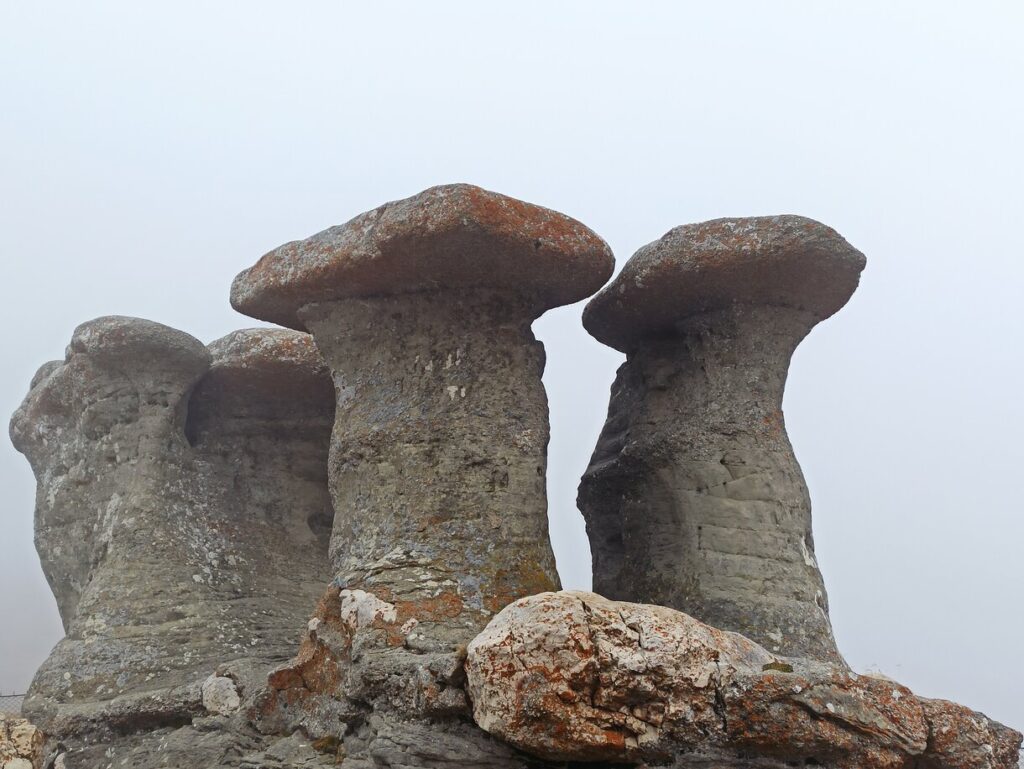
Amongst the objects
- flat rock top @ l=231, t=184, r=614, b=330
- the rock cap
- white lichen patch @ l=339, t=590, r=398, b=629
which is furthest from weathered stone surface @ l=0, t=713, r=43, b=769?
the rock cap

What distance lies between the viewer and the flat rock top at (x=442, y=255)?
627 centimetres

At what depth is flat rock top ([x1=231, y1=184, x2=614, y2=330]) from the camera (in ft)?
20.6

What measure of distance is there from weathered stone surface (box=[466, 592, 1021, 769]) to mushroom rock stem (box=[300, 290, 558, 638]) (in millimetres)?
1254

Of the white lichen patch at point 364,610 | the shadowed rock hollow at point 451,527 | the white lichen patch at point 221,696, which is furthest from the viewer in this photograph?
the white lichen patch at point 221,696

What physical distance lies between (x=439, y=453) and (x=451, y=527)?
0.44 m

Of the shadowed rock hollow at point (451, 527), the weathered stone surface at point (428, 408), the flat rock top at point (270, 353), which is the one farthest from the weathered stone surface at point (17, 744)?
the flat rock top at point (270, 353)

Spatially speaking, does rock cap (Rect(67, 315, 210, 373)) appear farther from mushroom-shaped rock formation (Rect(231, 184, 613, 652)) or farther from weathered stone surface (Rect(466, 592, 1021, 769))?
weathered stone surface (Rect(466, 592, 1021, 769))

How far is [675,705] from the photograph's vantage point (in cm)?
463

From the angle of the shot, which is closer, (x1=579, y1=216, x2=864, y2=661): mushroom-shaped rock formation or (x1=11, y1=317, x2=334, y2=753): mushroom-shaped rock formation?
(x1=579, y1=216, x2=864, y2=661): mushroom-shaped rock formation

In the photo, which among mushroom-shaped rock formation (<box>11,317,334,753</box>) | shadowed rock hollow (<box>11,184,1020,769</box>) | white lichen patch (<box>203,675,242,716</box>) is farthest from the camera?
mushroom-shaped rock formation (<box>11,317,334,753</box>)

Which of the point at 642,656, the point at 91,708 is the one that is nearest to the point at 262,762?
the point at 91,708

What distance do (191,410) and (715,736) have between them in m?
5.31

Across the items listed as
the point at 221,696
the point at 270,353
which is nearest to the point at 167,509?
the point at 270,353

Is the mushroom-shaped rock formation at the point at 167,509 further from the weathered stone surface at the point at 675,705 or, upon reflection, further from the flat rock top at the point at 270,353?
the weathered stone surface at the point at 675,705
